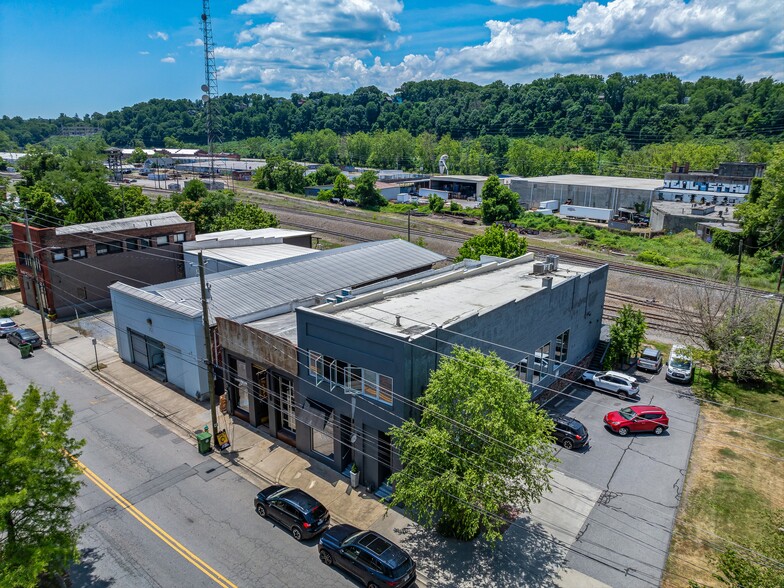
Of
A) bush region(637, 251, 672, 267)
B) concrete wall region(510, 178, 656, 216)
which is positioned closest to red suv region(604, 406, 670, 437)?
bush region(637, 251, 672, 267)

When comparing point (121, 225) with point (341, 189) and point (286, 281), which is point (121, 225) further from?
point (341, 189)

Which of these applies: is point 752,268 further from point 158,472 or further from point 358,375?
point 158,472

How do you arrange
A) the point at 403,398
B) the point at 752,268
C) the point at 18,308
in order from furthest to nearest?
the point at 752,268
the point at 18,308
the point at 403,398

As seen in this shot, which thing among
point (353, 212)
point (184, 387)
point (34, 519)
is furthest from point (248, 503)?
point (353, 212)

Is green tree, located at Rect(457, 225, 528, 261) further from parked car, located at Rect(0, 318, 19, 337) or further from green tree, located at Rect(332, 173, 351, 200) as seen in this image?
green tree, located at Rect(332, 173, 351, 200)

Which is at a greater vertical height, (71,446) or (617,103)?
(617,103)

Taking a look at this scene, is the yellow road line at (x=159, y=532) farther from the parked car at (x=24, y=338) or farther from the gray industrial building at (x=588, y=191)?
the gray industrial building at (x=588, y=191)
